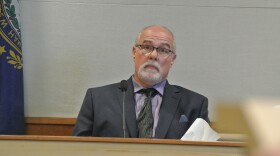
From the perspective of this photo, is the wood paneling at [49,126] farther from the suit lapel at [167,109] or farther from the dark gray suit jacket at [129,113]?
the suit lapel at [167,109]

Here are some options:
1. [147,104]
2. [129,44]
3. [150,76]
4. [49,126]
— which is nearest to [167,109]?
[147,104]

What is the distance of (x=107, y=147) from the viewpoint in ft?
3.63

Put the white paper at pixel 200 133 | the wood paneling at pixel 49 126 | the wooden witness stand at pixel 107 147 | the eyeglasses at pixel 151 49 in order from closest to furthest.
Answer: the wooden witness stand at pixel 107 147, the white paper at pixel 200 133, the eyeglasses at pixel 151 49, the wood paneling at pixel 49 126

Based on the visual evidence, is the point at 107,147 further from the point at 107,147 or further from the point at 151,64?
the point at 151,64

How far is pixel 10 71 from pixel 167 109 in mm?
1149

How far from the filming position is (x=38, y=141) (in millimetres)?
1125

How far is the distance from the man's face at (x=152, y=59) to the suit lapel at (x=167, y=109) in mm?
101

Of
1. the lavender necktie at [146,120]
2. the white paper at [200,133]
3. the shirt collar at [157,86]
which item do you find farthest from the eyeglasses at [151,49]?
the white paper at [200,133]

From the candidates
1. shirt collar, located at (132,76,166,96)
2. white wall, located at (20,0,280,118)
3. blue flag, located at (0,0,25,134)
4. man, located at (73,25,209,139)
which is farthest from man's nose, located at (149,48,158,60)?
blue flag, located at (0,0,25,134)

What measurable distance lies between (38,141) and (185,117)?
1.16 meters

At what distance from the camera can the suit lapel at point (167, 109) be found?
2.11 m

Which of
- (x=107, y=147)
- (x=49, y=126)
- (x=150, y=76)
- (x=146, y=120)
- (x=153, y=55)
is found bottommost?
(x=49, y=126)

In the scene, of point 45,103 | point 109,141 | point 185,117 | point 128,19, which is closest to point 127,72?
point 128,19

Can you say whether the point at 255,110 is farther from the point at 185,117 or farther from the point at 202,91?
the point at 202,91
